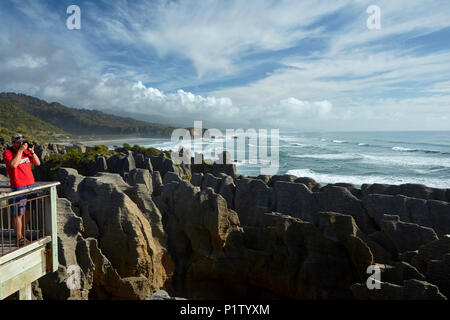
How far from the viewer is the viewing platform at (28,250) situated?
487 cm

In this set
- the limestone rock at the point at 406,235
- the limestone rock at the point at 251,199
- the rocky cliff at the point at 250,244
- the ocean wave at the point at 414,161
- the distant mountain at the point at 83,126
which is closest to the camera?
the rocky cliff at the point at 250,244

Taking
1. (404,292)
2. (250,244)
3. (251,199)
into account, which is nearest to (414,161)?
(251,199)

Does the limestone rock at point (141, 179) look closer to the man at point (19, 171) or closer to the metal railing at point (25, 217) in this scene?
the metal railing at point (25, 217)

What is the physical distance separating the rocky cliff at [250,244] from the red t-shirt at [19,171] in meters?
1.86

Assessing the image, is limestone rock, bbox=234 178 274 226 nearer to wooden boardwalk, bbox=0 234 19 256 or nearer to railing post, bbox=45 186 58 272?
railing post, bbox=45 186 58 272

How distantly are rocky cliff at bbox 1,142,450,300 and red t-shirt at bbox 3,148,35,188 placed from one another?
6.09ft

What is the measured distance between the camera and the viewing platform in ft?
16.0

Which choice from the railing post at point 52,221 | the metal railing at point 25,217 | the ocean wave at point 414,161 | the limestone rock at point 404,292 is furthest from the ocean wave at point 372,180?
the metal railing at point 25,217

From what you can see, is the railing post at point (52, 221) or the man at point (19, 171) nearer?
the man at point (19, 171)

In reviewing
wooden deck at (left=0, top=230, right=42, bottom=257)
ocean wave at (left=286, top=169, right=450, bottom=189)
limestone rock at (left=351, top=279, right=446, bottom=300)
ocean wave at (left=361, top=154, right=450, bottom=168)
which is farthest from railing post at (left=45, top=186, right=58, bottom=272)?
ocean wave at (left=361, top=154, right=450, bottom=168)

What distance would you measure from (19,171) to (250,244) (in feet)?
21.5
